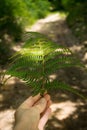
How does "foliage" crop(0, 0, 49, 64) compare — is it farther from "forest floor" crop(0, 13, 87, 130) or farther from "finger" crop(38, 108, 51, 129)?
"finger" crop(38, 108, 51, 129)

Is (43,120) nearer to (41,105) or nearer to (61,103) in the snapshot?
(41,105)

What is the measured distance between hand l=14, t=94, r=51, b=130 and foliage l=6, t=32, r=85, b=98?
0.06 metres

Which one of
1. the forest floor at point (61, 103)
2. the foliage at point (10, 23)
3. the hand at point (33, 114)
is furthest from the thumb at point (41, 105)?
the foliage at point (10, 23)

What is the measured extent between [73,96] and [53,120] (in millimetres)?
931

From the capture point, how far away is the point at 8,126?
446 centimetres

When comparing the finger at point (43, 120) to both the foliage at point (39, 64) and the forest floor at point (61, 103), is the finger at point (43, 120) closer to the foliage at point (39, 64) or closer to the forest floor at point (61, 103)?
the foliage at point (39, 64)

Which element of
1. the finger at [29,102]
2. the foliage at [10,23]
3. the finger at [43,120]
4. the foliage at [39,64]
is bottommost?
the foliage at [10,23]

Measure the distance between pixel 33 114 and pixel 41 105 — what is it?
0.34 ft

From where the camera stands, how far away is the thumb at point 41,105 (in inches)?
72.9

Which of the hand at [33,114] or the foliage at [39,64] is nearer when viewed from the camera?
the hand at [33,114]

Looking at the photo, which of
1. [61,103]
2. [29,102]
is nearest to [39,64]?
[29,102]

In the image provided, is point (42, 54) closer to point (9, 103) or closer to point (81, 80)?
point (9, 103)

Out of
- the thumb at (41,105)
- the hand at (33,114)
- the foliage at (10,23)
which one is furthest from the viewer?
the foliage at (10,23)

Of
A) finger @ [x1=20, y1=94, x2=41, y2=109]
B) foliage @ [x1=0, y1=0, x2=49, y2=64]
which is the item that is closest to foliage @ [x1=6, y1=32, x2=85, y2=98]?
finger @ [x1=20, y1=94, x2=41, y2=109]
